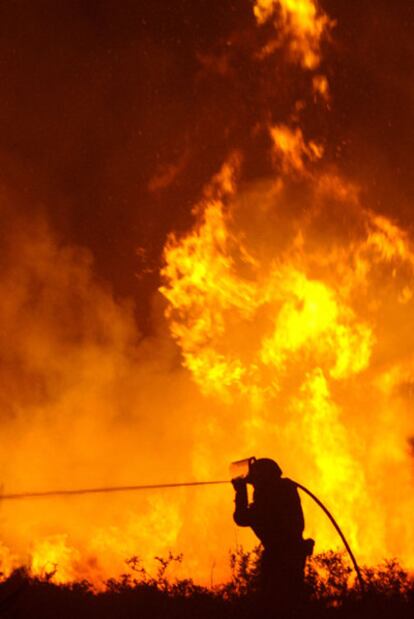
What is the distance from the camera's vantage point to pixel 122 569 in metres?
18.4

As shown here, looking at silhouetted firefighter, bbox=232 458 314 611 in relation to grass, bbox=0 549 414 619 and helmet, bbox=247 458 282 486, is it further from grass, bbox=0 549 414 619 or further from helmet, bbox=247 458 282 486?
grass, bbox=0 549 414 619

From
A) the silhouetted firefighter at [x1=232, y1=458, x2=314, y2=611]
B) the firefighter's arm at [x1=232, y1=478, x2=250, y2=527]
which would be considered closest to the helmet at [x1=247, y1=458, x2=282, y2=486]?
the silhouetted firefighter at [x1=232, y1=458, x2=314, y2=611]

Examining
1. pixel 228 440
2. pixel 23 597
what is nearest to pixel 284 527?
pixel 23 597

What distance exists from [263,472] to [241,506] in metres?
0.66

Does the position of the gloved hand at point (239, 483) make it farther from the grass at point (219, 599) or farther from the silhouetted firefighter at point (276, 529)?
the grass at point (219, 599)

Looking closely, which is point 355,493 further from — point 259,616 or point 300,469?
point 259,616

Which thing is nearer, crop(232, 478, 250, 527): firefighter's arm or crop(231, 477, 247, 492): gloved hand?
crop(232, 478, 250, 527): firefighter's arm

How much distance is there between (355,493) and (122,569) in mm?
7872

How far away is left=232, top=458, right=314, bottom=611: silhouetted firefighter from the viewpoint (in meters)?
9.05

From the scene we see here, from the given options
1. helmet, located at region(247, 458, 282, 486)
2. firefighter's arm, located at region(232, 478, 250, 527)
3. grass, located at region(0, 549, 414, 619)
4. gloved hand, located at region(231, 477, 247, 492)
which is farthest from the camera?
gloved hand, located at region(231, 477, 247, 492)

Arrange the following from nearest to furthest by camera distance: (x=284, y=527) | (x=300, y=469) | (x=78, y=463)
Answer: (x=284, y=527), (x=300, y=469), (x=78, y=463)

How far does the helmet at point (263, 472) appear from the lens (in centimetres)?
977

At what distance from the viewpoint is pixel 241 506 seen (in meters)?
9.71

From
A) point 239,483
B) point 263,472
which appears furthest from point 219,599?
point 263,472
